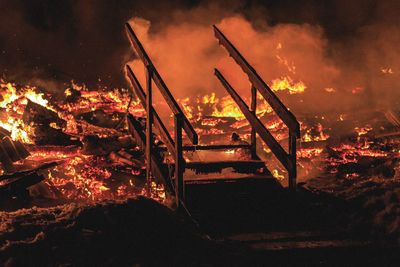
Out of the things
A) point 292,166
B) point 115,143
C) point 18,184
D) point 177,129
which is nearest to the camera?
point 177,129

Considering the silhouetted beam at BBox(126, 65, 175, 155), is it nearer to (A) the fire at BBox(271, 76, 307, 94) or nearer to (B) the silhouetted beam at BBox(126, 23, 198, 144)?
(B) the silhouetted beam at BBox(126, 23, 198, 144)

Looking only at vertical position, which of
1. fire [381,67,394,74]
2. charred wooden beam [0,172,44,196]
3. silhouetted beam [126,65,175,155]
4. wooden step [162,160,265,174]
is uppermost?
fire [381,67,394,74]

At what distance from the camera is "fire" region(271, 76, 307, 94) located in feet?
65.2

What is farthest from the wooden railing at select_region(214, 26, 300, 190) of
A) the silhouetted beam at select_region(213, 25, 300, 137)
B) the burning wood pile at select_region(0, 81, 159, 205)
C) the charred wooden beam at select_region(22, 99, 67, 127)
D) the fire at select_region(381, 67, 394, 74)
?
the fire at select_region(381, 67, 394, 74)

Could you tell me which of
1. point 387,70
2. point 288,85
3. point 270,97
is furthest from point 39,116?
point 387,70

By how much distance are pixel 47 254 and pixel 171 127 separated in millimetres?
12161

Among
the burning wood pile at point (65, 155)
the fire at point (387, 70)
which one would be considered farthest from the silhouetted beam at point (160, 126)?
the fire at point (387, 70)

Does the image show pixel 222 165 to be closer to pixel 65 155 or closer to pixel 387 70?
pixel 65 155

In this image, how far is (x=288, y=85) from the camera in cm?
2016

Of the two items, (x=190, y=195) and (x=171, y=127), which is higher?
(x=171, y=127)

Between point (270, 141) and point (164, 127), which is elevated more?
point (164, 127)

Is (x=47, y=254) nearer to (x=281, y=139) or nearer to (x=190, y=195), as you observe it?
(x=190, y=195)

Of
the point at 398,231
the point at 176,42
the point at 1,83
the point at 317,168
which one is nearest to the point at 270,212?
the point at 398,231

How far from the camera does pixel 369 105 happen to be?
19172mm
